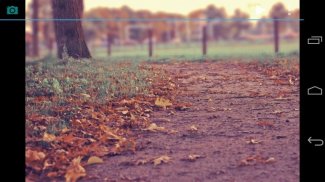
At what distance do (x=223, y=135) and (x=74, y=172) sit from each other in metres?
1.07

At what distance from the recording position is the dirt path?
2.94 m

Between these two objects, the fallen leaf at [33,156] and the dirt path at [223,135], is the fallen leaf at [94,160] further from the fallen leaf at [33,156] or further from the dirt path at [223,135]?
the fallen leaf at [33,156]

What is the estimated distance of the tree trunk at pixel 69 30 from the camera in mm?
3391

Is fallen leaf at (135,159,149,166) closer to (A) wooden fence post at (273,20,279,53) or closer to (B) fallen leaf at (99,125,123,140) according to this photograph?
(B) fallen leaf at (99,125,123,140)

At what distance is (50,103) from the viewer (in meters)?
3.52

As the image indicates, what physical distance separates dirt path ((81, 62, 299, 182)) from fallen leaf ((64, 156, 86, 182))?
4 cm

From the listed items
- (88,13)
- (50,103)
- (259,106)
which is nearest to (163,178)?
(259,106)

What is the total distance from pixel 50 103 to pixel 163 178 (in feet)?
3.61

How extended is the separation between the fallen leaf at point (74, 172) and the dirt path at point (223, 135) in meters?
0.04

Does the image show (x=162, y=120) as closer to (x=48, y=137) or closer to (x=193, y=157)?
(x=193, y=157)

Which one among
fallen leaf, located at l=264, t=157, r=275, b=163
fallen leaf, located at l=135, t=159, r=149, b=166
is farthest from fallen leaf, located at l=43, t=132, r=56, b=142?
fallen leaf, located at l=264, t=157, r=275, b=163

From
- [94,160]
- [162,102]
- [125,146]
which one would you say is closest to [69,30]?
[162,102]

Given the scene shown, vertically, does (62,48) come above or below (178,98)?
above
